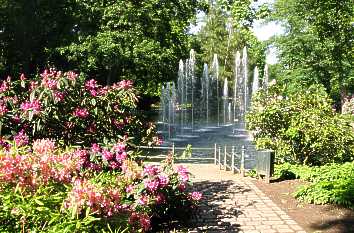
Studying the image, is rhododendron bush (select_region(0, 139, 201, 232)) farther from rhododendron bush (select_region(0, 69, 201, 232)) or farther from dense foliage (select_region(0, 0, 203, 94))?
dense foliage (select_region(0, 0, 203, 94))

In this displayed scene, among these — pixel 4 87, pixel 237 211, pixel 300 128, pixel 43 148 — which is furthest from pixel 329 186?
pixel 4 87

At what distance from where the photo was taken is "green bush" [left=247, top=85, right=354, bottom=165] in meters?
13.5

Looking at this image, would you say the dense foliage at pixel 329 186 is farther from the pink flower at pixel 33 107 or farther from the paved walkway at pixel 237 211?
the pink flower at pixel 33 107

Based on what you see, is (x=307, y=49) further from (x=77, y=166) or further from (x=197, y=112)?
(x=77, y=166)

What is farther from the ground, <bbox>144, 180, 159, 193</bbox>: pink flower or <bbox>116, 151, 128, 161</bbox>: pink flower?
<bbox>116, 151, 128, 161</bbox>: pink flower

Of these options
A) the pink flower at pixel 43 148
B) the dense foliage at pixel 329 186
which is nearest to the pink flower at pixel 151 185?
the pink flower at pixel 43 148

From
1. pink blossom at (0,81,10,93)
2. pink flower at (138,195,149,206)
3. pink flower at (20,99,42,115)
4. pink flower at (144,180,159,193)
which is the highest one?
pink blossom at (0,81,10,93)

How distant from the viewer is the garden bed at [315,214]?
7.89 metres

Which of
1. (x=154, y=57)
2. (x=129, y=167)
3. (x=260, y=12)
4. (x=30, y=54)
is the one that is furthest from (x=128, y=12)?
(x=129, y=167)

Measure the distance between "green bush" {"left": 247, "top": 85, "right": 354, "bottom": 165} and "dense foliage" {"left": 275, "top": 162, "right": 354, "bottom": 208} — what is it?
5.35ft

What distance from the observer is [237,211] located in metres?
8.89

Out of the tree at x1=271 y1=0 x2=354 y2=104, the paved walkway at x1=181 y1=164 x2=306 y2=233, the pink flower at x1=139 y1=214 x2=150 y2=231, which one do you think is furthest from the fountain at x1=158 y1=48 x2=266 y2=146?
the pink flower at x1=139 y1=214 x2=150 y2=231

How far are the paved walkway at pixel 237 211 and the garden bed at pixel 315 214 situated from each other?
7.9 inches

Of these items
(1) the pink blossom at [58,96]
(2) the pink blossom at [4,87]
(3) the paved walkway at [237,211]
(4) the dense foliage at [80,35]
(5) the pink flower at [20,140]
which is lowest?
(3) the paved walkway at [237,211]
